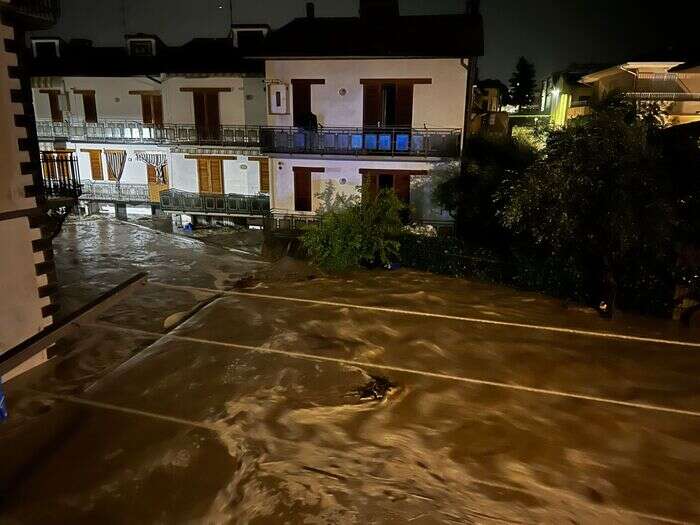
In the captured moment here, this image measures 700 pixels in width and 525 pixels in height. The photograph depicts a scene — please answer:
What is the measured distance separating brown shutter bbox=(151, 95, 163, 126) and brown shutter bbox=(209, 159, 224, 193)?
4031 millimetres

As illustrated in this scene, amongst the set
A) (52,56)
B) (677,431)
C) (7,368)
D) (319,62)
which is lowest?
(677,431)

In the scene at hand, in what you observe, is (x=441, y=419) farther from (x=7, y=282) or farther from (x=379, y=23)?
(x=379, y=23)

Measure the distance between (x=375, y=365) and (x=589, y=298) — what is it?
7317 millimetres

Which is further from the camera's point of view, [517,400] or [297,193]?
[297,193]

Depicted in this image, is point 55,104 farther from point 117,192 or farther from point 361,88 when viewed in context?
point 361,88

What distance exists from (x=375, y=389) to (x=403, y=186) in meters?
13.3

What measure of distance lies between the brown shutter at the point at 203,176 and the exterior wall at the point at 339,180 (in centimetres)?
553

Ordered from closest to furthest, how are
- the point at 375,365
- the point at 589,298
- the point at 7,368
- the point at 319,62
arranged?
the point at 7,368 → the point at 375,365 → the point at 589,298 → the point at 319,62

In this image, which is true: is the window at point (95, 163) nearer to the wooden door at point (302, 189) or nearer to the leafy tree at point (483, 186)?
the wooden door at point (302, 189)

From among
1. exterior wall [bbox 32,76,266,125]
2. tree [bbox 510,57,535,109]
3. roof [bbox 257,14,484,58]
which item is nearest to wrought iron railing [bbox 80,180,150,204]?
exterior wall [bbox 32,76,266,125]

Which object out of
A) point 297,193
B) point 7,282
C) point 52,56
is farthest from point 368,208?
point 52,56

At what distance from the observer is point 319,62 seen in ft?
68.1

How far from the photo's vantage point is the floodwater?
6.24 m

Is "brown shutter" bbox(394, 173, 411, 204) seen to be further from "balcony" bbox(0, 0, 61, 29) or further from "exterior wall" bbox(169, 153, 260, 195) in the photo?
"balcony" bbox(0, 0, 61, 29)
